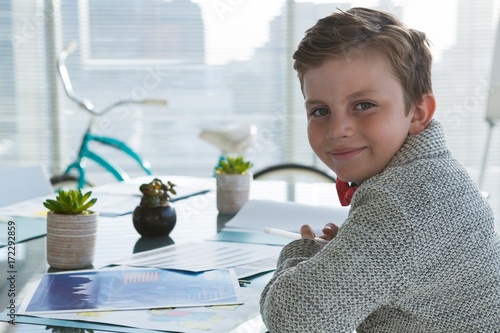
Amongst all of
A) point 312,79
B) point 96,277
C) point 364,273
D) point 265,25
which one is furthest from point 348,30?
point 265,25

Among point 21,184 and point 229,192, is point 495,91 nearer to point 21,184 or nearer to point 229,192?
point 229,192

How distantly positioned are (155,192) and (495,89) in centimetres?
244

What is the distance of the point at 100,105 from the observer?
4602mm

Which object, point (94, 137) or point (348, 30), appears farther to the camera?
point (94, 137)

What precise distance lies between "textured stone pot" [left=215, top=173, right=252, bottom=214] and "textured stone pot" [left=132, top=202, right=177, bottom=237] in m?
0.32

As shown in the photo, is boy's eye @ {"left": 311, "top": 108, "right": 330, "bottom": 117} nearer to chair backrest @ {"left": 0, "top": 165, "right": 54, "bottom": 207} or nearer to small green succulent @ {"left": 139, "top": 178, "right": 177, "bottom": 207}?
small green succulent @ {"left": 139, "top": 178, "right": 177, "bottom": 207}

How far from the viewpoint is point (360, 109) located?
0.98 meters

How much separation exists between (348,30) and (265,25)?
144 inches

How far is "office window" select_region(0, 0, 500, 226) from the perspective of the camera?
4539 millimetres

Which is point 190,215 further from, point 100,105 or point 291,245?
point 100,105

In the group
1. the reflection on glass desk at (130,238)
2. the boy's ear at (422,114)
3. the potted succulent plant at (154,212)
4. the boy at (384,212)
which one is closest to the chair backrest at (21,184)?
the reflection on glass desk at (130,238)

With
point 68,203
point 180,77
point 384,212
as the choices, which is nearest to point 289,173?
point 180,77

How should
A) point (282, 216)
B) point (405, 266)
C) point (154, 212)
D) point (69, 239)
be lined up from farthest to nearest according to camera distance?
point (282, 216), point (154, 212), point (69, 239), point (405, 266)

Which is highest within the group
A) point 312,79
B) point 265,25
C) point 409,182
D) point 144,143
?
point 265,25
